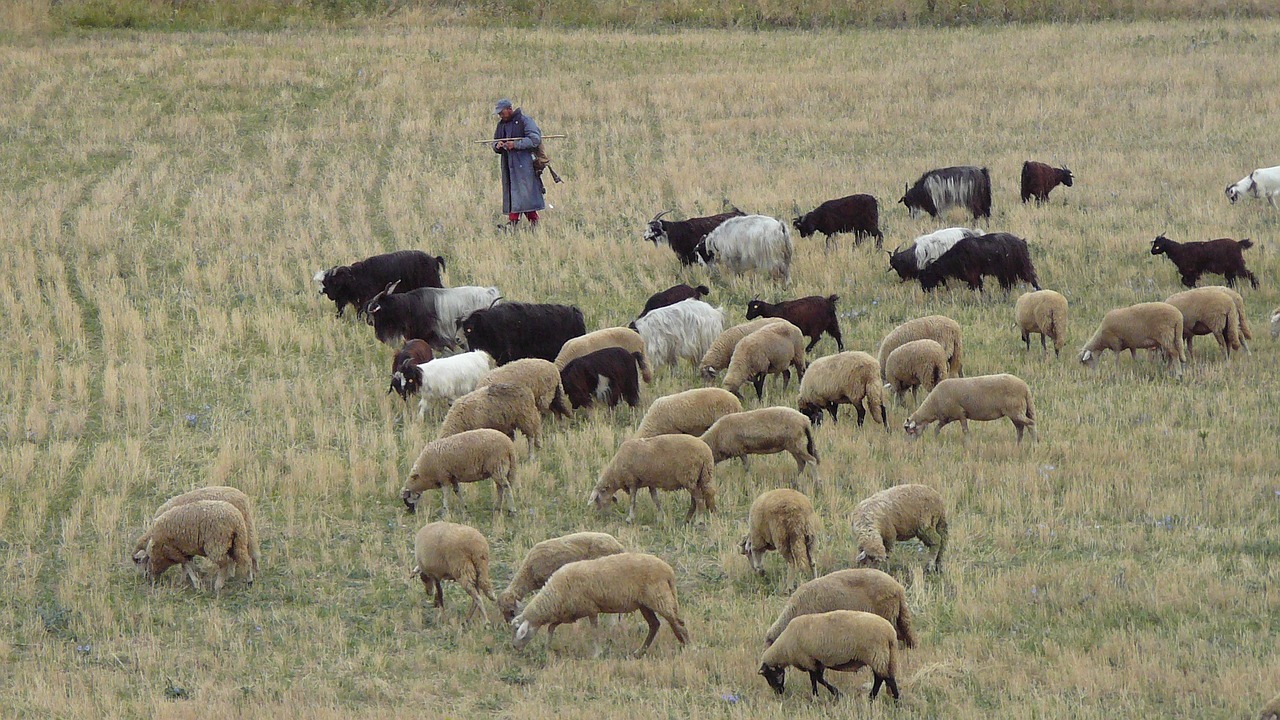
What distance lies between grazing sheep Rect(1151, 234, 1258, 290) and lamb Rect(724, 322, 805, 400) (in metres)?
5.89

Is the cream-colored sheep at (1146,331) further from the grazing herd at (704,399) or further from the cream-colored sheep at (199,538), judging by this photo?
the cream-colored sheep at (199,538)

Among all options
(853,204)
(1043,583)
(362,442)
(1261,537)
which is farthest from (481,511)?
(853,204)

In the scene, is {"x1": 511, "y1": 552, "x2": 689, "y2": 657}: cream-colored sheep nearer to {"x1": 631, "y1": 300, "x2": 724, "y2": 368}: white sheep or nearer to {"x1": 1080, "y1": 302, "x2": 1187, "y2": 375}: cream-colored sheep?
{"x1": 631, "y1": 300, "x2": 724, "y2": 368}: white sheep

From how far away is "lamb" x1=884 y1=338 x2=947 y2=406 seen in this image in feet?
42.4

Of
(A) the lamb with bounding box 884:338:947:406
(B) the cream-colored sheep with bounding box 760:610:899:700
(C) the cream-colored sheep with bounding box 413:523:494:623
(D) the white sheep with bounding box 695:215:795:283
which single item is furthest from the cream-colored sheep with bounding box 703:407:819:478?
(D) the white sheep with bounding box 695:215:795:283

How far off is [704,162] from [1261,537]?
17095mm

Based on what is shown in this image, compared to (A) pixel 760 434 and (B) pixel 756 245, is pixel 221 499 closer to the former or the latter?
(A) pixel 760 434

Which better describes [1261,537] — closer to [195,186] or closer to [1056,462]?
[1056,462]

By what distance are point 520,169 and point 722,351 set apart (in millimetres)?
7296

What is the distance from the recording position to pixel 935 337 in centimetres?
1364

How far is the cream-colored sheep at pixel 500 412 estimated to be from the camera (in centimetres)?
1205

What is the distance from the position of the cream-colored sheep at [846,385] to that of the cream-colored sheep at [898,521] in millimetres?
2808

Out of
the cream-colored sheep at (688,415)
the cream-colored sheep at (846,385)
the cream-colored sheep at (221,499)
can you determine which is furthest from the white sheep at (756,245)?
the cream-colored sheep at (221,499)

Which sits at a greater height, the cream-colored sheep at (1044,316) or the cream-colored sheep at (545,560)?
the cream-colored sheep at (1044,316)
